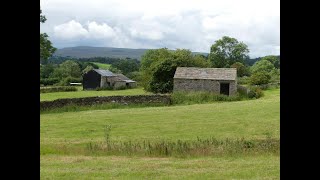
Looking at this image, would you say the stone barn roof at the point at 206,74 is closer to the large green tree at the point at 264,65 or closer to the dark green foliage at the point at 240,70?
the dark green foliage at the point at 240,70

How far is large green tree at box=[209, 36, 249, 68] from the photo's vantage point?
6962cm

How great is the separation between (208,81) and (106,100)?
1034cm

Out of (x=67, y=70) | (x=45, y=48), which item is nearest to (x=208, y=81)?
(x=45, y=48)

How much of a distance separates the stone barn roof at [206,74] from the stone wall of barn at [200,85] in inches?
13.6

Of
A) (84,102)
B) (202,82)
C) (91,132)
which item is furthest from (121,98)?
(91,132)

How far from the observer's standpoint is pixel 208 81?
122 ft

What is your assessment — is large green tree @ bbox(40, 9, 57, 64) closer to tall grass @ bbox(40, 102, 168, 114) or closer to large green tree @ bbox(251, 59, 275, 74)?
tall grass @ bbox(40, 102, 168, 114)

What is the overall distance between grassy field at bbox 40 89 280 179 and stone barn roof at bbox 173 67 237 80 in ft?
33.8

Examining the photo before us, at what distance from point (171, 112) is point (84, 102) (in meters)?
6.70

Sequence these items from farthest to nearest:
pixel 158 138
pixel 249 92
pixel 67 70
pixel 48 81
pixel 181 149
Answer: pixel 67 70 → pixel 48 81 → pixel 249 92 → pixel 158 138 → pixel 181 149

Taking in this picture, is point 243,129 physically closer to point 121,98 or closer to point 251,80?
point 121,98

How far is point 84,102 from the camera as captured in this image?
96.3ft

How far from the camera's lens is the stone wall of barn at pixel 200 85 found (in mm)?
37219

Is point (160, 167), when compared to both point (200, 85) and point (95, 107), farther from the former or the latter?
point (200, 85)
